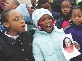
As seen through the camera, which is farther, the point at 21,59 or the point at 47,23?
the point at 47,23

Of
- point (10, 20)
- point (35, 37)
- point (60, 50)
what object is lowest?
point (60, 50)

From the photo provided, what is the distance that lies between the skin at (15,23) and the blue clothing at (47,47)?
0.94 feet

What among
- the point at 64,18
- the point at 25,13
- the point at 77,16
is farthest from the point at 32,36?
the point at 64,18

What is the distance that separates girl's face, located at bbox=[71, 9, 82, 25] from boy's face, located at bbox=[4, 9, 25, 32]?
87 centimetres

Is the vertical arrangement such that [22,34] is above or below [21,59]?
above

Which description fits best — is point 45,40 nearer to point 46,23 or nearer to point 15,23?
point 46,23

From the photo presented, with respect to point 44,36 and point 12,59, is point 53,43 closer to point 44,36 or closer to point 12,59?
point 44,36

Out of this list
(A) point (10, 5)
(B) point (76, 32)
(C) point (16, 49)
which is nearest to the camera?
(C) point (16, 49)

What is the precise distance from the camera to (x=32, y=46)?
3084mm

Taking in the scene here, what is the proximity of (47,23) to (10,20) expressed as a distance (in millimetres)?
509

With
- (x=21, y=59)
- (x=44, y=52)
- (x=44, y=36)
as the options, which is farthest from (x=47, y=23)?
(x=21, y=59)

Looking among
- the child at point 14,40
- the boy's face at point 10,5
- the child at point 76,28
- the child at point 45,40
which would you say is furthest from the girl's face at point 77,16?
the boy's face at point 10,5

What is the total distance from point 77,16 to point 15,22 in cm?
101

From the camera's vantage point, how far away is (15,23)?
2957 mm
